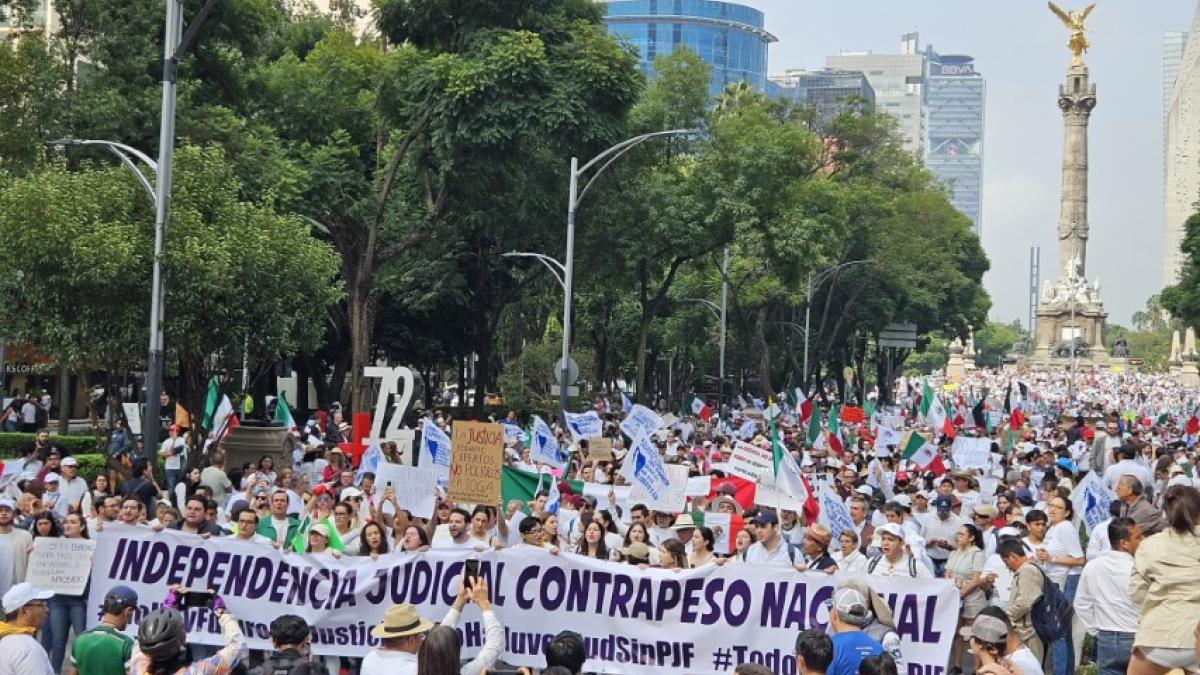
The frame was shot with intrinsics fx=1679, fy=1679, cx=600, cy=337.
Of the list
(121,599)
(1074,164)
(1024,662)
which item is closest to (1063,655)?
(1024,662)

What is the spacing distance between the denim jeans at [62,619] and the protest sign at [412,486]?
2.59m

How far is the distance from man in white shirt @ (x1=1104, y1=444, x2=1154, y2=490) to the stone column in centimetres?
9999

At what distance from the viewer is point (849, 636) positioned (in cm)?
768

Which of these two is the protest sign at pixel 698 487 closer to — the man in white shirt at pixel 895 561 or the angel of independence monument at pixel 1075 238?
the man in white shirt at pixel 895 561

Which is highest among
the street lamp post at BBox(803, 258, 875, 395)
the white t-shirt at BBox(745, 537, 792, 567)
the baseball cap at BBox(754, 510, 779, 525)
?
the street lamp post at BBox(803, 258, 875, 395)

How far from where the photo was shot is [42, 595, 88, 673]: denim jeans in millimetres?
10781

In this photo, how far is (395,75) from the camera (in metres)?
33.2

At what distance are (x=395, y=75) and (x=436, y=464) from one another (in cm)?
2015

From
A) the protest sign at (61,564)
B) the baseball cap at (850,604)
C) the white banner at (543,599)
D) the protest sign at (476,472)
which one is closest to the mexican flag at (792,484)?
the protest sign at (476,472)

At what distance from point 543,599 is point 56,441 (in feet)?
58.1

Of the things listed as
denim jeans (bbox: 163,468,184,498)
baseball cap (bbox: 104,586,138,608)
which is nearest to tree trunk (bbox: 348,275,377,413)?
denim jeans (bbox: 163,468,184,498)

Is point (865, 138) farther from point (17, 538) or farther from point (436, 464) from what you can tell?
point (17, 538)

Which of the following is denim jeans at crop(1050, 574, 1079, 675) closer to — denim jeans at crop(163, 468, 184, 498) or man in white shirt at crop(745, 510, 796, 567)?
man in white shirt at crop(745, 510, 796, 567)

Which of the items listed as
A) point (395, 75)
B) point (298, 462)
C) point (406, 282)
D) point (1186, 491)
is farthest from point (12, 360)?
point (1186, 491)
